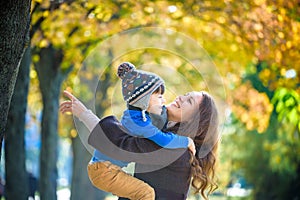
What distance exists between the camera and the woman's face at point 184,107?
6.06m

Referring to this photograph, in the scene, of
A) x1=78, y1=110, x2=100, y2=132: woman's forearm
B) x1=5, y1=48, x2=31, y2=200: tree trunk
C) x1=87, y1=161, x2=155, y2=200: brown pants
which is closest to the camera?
x1=87, y1=161, x2=155, y2=200: brown pants

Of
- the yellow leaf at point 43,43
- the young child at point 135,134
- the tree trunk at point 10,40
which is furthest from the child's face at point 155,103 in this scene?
the yellow leaf at point 43,43

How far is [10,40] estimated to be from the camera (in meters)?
5.83

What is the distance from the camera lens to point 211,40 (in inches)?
792

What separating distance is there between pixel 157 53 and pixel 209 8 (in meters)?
5.39

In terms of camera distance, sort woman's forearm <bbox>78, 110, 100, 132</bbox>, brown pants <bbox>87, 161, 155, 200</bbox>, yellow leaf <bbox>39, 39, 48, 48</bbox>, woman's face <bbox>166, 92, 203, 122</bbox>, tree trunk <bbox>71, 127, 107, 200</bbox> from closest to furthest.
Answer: brown pants <bbox>87, 161, 155, 200</bbox> < woman's forearm <bbox>78, 110, 100, 132</bbox> < woman's face <bbox>166, 92, 203, 122</bbox> < yellow leaf <bbox>39, 39, 48, 48</bbox> < tree trunk <bbox>71, 127, 107, 200</bbox>

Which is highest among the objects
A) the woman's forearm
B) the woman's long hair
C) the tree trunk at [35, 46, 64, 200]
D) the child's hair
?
the child's hair

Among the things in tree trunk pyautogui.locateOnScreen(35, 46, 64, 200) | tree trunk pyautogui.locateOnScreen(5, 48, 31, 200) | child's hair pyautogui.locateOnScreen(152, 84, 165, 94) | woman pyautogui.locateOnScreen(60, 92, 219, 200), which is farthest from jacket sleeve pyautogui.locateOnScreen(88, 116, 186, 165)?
tree trunk pyautogui.locateOnScreen(35, 46, 64, 200)

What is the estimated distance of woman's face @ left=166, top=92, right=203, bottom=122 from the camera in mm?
6062

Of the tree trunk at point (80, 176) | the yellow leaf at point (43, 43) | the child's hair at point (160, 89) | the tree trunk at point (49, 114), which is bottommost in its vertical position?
the tree trunk at point (80, 176)

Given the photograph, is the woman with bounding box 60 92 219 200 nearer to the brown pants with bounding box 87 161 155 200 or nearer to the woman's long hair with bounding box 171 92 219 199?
the woman's long hair with bounding box 171 92 219 199

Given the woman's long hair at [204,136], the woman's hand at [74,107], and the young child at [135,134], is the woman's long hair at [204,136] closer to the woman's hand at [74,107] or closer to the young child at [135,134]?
the young child at [135,134]

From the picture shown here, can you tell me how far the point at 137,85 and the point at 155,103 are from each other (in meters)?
0.20

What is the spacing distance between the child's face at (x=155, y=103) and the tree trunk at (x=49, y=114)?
9221 mm
